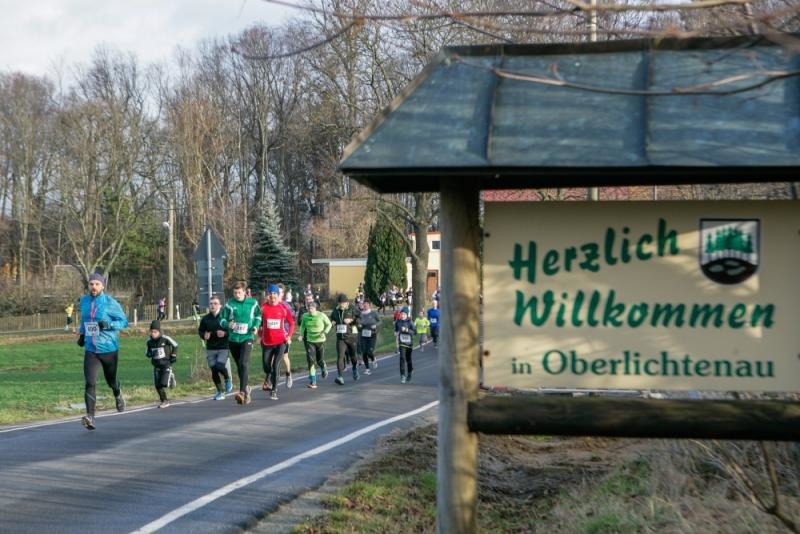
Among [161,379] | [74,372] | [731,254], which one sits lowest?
[74,372]

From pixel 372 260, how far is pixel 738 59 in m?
62.3

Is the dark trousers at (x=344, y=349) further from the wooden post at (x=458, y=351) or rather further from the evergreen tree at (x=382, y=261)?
the evergreen tree at (x=382, y=261)

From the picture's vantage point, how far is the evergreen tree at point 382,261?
6675 centimetres

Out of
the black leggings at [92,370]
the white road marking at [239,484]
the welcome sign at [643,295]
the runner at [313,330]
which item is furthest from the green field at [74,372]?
the welcome sign at [643,295]

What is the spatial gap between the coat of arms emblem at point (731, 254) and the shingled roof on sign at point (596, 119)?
26 cm

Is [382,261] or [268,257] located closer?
[268,257]

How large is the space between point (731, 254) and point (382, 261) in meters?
62.5

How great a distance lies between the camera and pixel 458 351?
5195mm

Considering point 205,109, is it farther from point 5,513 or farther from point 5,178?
point 5,513

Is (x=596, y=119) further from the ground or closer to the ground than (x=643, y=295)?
further from the ground

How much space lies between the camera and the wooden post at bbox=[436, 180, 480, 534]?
5191 millimetres

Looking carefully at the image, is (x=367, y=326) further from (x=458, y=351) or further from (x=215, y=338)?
(x=458, y=351)

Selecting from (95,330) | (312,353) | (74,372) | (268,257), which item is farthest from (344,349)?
(268,257)

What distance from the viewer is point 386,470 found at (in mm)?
9391
